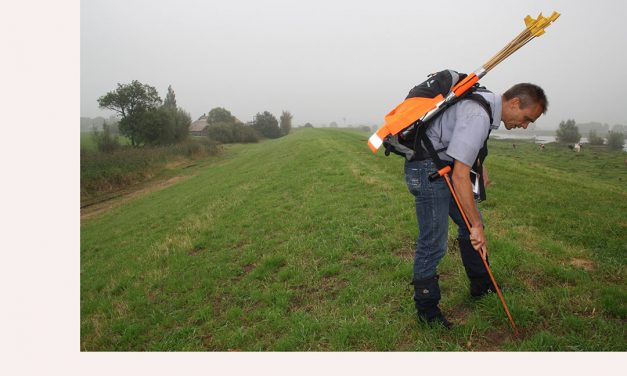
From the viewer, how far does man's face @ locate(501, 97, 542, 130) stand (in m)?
3.21

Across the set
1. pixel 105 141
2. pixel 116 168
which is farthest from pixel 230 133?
pixel 116 168

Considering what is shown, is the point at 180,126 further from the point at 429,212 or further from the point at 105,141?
the point at 429,212

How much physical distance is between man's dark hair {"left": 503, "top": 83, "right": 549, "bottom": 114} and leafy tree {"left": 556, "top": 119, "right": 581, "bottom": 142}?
87801mm

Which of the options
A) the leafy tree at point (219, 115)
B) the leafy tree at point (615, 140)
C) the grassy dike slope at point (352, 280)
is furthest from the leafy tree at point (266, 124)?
the grassy dike slope at point (352, 280)

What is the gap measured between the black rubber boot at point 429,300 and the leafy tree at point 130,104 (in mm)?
54966

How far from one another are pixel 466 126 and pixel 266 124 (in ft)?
363

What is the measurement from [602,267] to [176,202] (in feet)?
60.6

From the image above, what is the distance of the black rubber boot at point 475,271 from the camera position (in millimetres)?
3955

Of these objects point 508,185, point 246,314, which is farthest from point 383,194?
point 246,314

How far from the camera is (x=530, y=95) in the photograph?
127 inches

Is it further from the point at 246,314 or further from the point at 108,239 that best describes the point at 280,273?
the point at 108,239

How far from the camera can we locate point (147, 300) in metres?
6.50

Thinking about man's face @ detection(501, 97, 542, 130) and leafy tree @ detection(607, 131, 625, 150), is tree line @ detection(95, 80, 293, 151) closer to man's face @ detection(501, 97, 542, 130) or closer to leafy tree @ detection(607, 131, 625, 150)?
man's face @ detection(501, 97, 542, 130)

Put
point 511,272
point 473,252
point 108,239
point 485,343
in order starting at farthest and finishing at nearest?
point 108,239
point 511,272
point 473,252
point 485,343
